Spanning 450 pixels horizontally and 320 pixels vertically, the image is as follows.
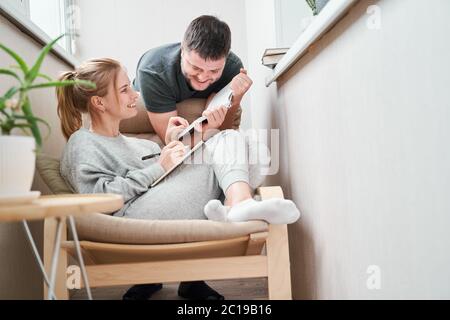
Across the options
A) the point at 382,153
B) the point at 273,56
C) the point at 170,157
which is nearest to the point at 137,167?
the point at 170,157

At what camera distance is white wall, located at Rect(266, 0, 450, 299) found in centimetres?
58

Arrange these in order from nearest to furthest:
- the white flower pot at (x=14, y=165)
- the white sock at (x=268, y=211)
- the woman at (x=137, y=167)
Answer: the white flower pot at (x=14, y=165) → the white sock at (x=268, y=211) → the woman at (x=137, y=167)

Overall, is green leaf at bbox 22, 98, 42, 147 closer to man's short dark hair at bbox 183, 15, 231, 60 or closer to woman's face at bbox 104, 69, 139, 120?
woman's face at bbox 104, 69, 139, 120

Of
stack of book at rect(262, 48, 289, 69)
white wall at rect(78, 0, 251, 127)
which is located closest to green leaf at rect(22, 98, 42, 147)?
stack of book at rect(262, 48, 289, 69)

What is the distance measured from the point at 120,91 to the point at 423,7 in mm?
1035

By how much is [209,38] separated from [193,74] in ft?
0.63

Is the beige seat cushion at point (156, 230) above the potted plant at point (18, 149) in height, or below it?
below

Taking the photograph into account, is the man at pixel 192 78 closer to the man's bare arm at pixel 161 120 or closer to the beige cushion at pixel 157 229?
the man's bare arm at pixel 161 120

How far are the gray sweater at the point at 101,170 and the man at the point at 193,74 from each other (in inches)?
13.0

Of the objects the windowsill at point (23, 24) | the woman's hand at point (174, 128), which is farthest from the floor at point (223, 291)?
the windowsill at point (23, 24)

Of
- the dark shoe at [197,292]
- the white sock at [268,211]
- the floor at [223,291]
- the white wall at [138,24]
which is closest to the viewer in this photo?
the white sock at [268,211]

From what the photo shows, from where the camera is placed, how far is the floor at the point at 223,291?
1724mm

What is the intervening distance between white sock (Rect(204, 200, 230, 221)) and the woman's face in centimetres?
54
